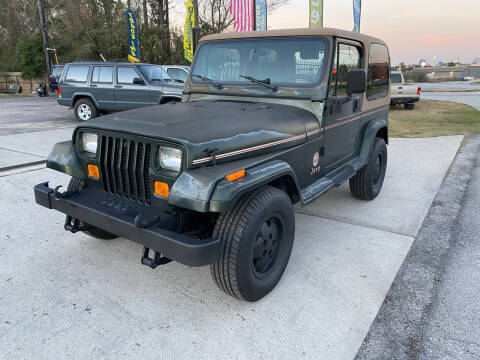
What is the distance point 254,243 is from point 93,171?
1.35m

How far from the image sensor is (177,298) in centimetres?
277

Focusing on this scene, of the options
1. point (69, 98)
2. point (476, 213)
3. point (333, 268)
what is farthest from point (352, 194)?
point (69, 98)

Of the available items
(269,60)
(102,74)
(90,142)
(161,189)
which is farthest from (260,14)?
(161,189)

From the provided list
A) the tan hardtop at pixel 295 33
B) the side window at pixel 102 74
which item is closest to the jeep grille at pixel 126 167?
the tan hardtop at pixel 295 33

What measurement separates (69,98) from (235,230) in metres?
10.6

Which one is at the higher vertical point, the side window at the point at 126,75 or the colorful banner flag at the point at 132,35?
the colorful banner flag at the point at 132,35

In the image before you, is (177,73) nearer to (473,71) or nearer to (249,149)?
(249,149)

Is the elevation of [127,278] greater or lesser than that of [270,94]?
lesser

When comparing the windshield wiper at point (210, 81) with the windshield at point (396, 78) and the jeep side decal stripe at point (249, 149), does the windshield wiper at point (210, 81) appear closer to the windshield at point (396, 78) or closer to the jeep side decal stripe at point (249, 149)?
the jeep side decal stripe at point (249, 149)

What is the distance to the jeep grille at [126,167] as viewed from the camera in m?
2.52

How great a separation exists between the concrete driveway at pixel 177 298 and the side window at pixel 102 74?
7260 mm

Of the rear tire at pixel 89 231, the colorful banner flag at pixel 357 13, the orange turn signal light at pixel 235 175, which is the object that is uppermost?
the colorful banner flag at pixel 357 13

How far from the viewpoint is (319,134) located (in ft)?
11.2

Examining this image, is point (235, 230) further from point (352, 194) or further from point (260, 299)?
point (352, 194)
